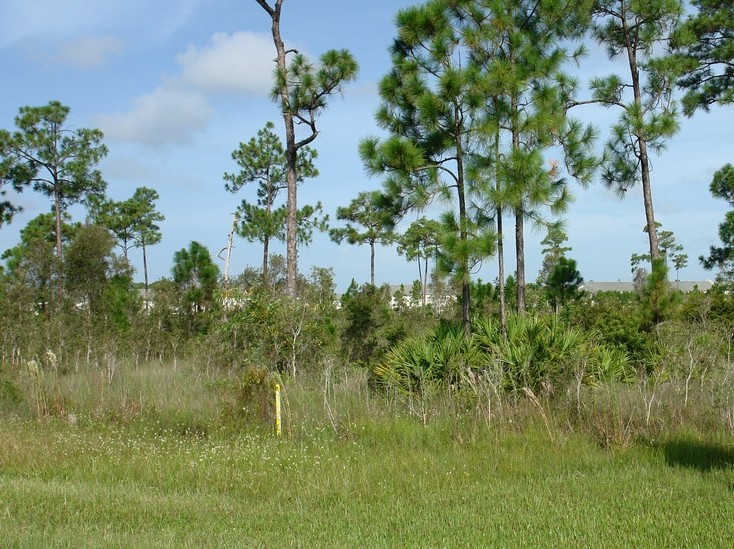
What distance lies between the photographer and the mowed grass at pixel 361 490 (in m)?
6.26

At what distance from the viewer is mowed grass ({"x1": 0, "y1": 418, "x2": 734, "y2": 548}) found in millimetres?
6258

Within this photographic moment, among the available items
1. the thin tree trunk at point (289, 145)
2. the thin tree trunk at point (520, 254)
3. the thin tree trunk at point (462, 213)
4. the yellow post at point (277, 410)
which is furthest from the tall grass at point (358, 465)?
the thin tree trunk at point (289, 145)

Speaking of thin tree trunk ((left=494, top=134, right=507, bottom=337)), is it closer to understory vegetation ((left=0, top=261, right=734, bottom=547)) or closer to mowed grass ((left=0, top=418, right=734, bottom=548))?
understory vegetation ((left=0, top=261, right=734, bottom=547))

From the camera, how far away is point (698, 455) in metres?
8.96

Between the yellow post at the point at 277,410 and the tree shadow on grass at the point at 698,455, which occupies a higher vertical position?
the yellow post at the point at 277,410

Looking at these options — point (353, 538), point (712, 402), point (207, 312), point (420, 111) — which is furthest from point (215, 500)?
point (207, 312)

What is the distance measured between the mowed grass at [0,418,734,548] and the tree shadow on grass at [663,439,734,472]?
2 centimetres

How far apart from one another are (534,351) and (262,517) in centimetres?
646

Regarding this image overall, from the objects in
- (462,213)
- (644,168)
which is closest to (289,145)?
(462,213)

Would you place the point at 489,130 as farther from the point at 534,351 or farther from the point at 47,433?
the point at 47,433

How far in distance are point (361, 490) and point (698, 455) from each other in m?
3.83

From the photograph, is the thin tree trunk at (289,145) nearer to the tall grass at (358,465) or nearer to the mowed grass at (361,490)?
the tall grass at (358,465)

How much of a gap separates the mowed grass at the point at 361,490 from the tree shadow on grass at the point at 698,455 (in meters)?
0.02

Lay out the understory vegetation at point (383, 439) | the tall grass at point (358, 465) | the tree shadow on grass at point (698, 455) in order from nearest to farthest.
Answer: the tall grass at point (358, 465), the understory vegetation at point (383, 439), the tree shadow on grass at point (698, 455)
